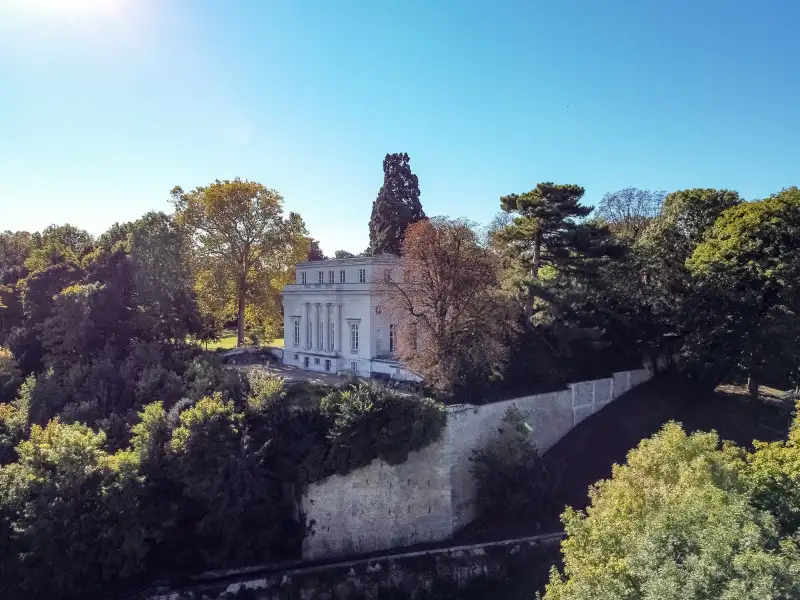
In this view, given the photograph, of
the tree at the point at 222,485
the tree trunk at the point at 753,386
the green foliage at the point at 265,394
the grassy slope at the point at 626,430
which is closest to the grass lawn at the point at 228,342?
the green foliage at the point at 265,394

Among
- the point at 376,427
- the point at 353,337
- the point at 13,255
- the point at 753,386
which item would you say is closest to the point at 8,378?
the point at 353,337

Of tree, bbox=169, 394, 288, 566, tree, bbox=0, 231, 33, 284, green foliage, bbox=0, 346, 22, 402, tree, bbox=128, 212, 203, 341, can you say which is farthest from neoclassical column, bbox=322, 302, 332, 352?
tree, bbox=0, 231, 33, 284

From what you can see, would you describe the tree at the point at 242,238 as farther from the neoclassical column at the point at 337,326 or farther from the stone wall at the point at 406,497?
the stone wall at the point at 406,497

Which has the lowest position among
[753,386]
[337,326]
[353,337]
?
[753,386]

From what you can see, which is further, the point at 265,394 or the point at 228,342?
the point at 228,342

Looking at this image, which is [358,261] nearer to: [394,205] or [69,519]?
[394,205]

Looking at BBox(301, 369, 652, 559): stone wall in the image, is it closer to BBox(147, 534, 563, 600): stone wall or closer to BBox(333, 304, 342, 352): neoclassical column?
BBox(147, 534, 563, 600): stone wall

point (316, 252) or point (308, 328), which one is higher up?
point (316, 252)
